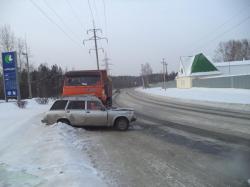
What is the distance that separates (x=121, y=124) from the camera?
15211 millimetres

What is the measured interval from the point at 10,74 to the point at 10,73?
8 centimetres

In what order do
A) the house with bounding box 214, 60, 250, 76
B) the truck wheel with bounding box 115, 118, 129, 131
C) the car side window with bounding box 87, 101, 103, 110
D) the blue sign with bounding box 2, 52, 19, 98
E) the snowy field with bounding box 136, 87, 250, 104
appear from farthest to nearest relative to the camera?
the house with bounding box 214, 60, 250, 76 → the snowy field with bounding box 136, 87, 250, 104 → the blue sign with bounding box 2, 52, 19, 98 → the car side window with bounding box 87, 101, 103, 110 → the truck wheel with bounding box 115, 118, 129, 131

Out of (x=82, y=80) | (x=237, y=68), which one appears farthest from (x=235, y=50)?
(x=82, y=80)

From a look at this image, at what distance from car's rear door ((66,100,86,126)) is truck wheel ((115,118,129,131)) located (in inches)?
57.2

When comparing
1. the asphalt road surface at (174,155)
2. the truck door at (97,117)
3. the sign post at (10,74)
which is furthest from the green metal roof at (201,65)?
the truck door at (97,117)

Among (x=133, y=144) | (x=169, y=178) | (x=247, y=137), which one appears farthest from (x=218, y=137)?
(x=169, y=178)

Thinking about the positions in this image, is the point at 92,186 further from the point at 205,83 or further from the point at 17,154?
the point at 205,83

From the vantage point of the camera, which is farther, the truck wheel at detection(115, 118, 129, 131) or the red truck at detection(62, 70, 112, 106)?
the red truck at detection(62, 70, 112, 106)

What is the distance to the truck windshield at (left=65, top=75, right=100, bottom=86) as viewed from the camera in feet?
61.0

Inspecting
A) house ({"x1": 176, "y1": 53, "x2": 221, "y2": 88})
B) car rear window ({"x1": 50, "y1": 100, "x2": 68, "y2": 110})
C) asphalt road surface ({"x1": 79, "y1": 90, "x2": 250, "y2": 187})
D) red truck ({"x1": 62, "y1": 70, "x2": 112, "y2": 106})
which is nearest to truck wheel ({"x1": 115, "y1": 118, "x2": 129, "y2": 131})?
asphalt road surface ({"x1": 79, "y1": 90, "x2": 250, "y2": 187})

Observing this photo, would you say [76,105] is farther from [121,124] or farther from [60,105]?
[121,124]

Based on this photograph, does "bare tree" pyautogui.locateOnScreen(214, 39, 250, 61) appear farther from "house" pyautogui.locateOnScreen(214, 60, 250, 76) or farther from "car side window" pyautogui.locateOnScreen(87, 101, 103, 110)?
"car side window" pyautogui.locateOnScreen(87, 101, 103, 110)

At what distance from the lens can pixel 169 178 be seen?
280 inches

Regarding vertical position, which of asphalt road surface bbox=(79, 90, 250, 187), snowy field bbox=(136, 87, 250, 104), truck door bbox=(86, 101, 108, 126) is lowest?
snowy field bbox=(136, 87, 250, 104)
